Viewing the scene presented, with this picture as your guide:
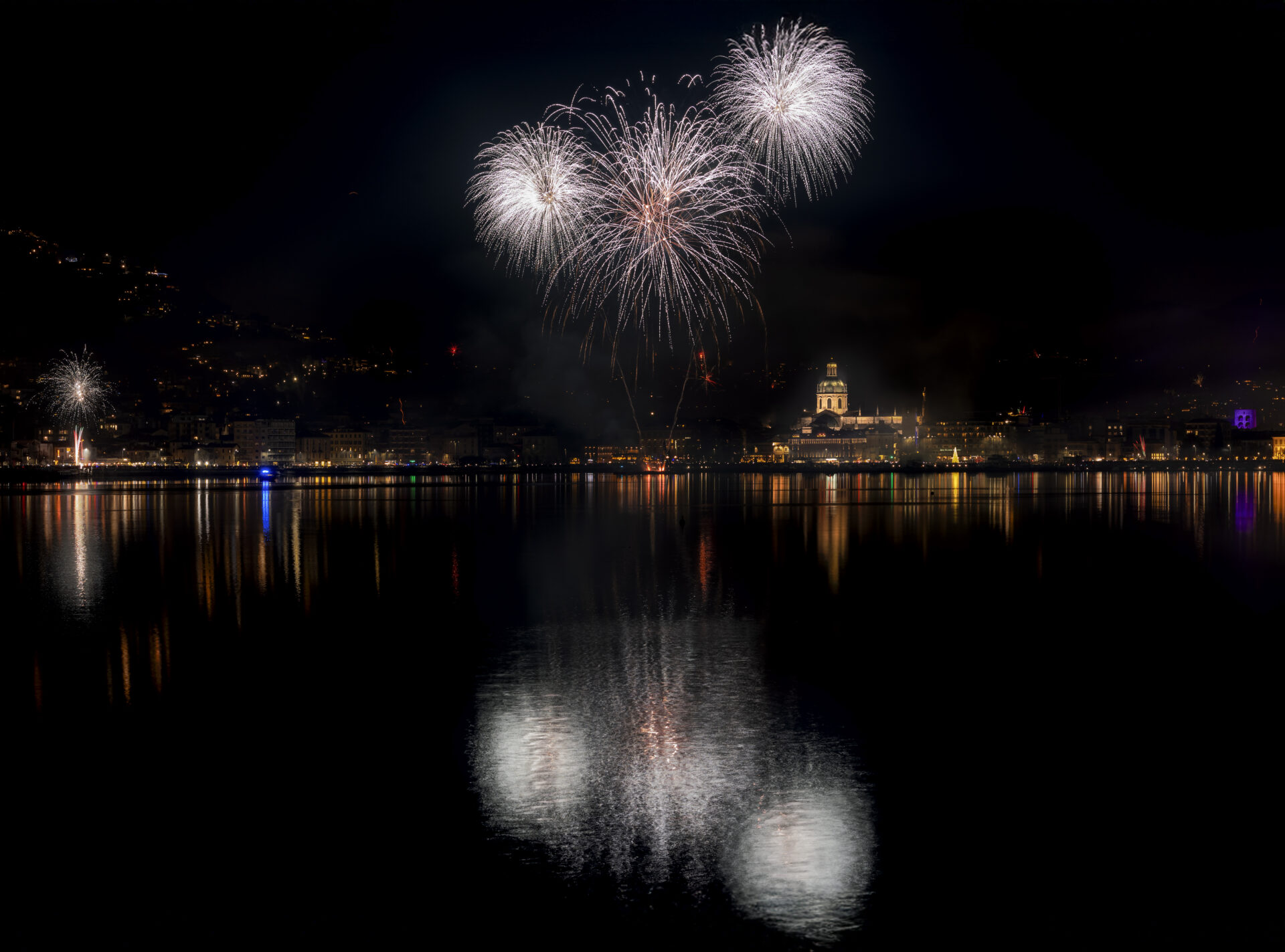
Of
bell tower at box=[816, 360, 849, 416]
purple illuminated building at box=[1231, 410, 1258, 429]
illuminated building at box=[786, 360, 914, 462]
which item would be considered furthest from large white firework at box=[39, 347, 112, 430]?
purple illuminated building at box=[1231, 410, 1258, 429]

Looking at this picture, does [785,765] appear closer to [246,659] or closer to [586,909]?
[586,909]

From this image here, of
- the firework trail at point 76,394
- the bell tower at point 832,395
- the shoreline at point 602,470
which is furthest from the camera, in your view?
the bell tower at point 832,395

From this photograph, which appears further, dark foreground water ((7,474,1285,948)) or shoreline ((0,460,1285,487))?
shoreline ((0,460,1285,487))

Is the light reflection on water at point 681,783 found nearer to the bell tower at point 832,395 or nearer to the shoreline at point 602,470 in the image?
the shoreline at point 602,470

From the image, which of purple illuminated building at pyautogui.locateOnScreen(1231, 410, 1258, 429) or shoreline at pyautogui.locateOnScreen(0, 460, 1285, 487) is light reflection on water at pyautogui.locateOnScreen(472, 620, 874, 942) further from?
purple illuminated building at pyautogui.locateOnScreen(1231, 410, 1258, 429)

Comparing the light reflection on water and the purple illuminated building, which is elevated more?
the purple illuminated building

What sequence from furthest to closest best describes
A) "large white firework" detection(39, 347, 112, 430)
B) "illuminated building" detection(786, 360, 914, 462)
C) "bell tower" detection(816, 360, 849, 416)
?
"bell tower" detection(816, 360, 849, 416) < "illuminated building" detection(786, 360, 914, 462) < "large white firework" detection(39, 347, 112, 430)

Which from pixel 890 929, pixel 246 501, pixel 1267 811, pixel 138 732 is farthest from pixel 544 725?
pixel 246 501

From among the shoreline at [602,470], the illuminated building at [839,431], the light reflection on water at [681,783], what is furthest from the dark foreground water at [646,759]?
the illuminated building at [839,431]
